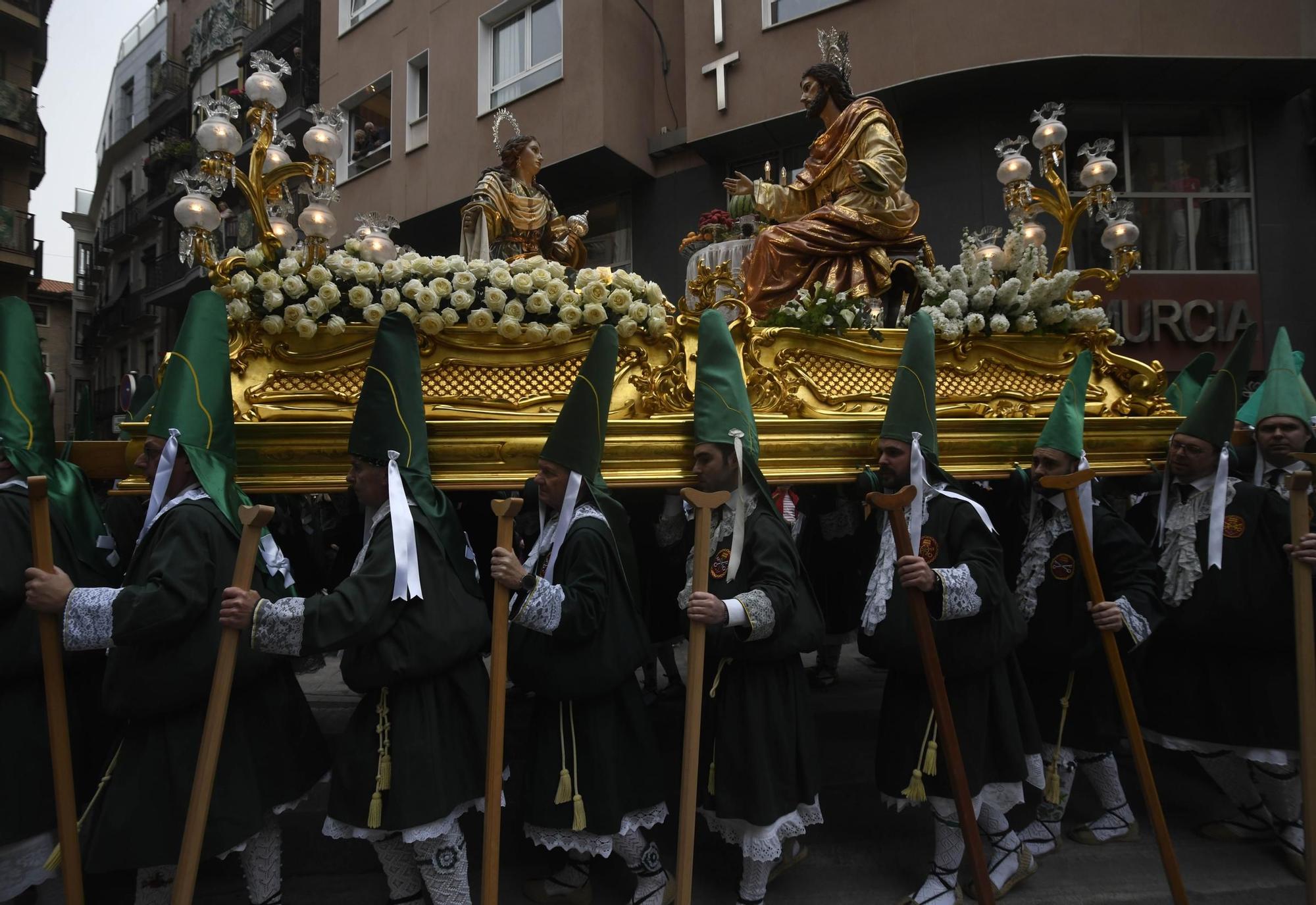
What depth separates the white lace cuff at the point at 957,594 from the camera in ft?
9.56

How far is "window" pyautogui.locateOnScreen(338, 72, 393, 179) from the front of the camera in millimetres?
14250

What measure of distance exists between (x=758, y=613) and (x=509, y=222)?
115 inches

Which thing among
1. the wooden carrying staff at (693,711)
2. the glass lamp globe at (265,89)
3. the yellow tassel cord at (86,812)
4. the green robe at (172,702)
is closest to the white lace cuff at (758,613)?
the wooden carrying staff at (693,711)

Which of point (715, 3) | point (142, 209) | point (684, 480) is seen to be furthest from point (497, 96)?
point (142, 209)

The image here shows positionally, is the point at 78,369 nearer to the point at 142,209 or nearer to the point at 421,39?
the point at 142,209

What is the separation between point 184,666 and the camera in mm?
2586

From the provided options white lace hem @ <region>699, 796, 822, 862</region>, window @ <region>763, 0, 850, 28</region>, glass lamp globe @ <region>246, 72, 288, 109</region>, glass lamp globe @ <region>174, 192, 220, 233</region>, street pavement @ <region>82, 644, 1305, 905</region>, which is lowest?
street pavement @ <region>82, 644, 1305, 905</region>

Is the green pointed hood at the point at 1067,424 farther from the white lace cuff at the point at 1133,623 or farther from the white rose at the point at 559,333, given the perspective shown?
the white rose at the point at 559,333

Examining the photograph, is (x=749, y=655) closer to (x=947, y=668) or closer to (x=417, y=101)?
(x=947, y=668)

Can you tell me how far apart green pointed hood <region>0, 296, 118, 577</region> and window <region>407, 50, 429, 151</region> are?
1173cm

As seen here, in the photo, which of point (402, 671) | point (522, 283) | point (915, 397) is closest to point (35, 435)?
point (402, 671)

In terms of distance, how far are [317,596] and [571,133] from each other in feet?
34.7

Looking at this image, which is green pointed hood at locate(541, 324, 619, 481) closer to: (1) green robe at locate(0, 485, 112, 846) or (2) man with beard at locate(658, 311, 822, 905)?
(2) man with beard at locate(658, 311, 822, 905)

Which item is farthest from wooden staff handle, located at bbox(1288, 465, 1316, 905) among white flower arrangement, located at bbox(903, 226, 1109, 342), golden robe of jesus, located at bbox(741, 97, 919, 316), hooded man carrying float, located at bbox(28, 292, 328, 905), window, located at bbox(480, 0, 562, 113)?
window, located at bbox(480, 0, 562, 113)
